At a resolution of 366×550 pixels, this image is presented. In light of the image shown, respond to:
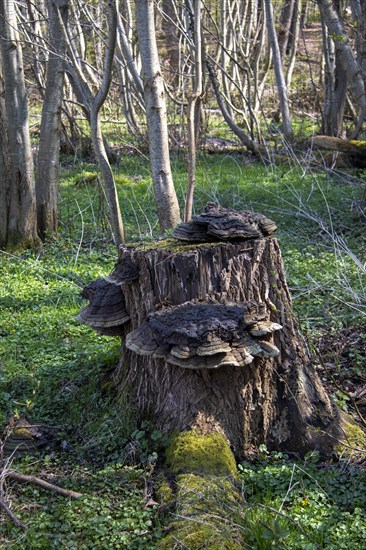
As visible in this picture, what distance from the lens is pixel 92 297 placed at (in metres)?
4.34

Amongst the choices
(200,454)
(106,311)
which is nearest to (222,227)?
(106,311)

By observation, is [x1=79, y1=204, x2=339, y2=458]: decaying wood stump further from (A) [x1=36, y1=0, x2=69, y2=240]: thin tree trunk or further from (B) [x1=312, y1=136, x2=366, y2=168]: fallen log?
(B) [x1=312, y1=136, x2=366, y2=168]: fallen log

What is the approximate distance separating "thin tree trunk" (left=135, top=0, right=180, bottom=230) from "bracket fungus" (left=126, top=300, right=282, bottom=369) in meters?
2.93

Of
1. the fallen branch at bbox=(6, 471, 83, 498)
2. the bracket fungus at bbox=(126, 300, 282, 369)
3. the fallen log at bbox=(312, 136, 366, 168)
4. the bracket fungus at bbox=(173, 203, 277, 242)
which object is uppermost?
the bracket fungus at bbox=(173, 203, 277, 242)

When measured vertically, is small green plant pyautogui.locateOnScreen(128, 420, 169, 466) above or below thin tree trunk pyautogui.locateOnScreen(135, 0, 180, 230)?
below

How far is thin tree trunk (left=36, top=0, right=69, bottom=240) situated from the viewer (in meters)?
8.39

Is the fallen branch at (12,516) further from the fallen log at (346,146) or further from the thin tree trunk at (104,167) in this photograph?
the fallen log at (346,146)

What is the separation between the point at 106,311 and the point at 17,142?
460cm

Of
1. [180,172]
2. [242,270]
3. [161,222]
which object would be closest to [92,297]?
[242,270]

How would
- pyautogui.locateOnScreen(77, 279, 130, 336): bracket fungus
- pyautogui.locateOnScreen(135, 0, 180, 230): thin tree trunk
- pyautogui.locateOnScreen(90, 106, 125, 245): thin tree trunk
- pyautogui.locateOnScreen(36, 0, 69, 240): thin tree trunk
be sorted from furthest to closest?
1. pyautogui.locateOnScreen(36, 0, 69, 240): thin tree trunk
2. pyautogui.locateOnScreen(90, 106, 125, 245): thin tree trunk
3. pyautogui.locateOnScreen(135, 0, 180, 230): thin tree trunk
4. pyautogui.locateOnScreen(77, 279, 130, 336): bracket fungus

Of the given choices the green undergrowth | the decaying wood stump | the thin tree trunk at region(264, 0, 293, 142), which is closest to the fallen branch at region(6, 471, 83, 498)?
the green undergrowth

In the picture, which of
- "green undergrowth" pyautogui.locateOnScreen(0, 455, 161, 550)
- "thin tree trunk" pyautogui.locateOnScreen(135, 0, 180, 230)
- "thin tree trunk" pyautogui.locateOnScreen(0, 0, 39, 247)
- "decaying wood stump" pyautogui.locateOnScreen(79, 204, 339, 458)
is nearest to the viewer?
"green undergrowth" pyautogui.locateOnScreen(0, 455, 161, 550)

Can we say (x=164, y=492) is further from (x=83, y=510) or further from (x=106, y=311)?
(x=106, y=311)

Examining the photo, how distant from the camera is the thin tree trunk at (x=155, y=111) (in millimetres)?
6110
